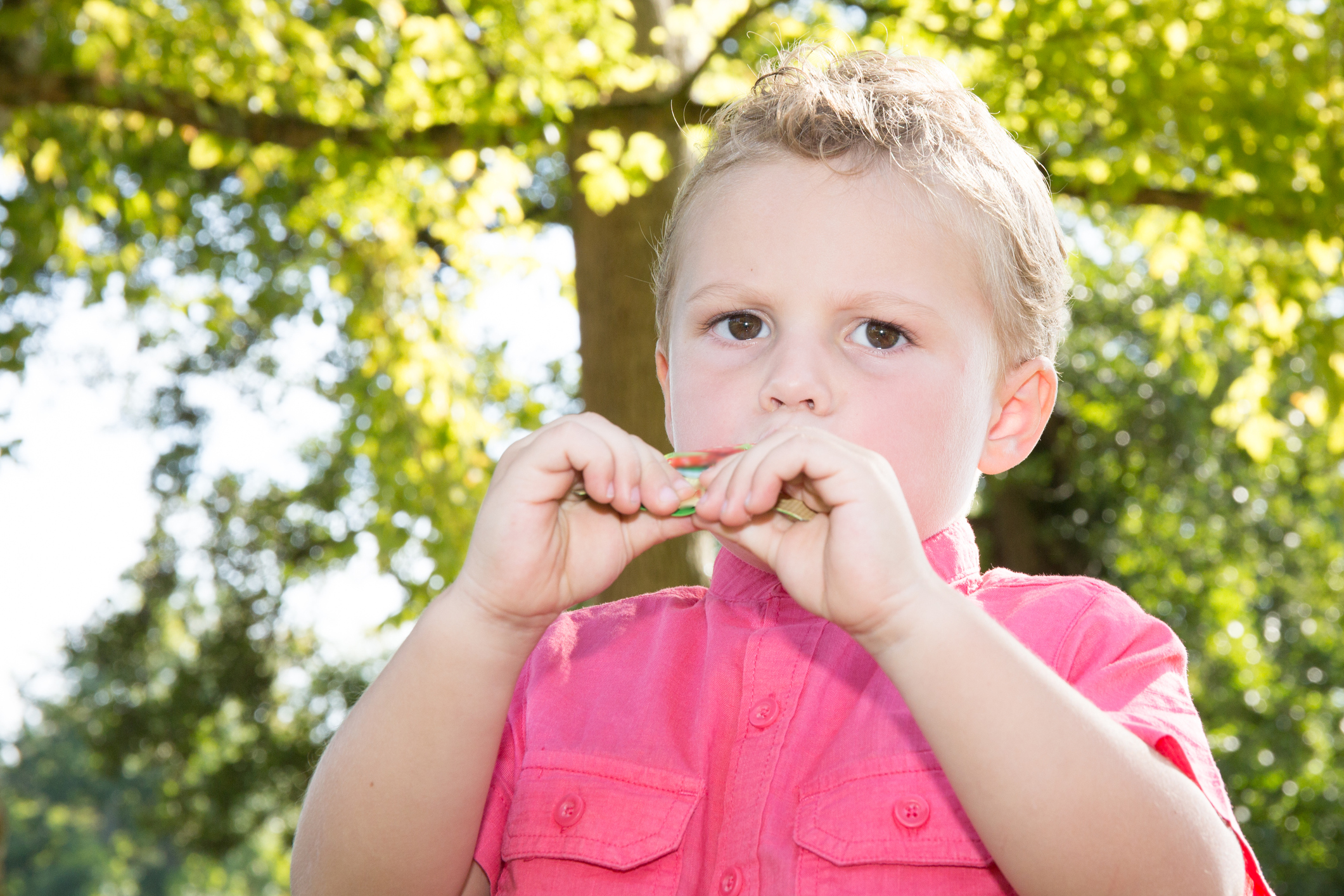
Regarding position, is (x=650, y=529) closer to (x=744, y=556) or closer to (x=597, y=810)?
(x=744, y=556)

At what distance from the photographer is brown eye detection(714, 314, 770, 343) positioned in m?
1.51

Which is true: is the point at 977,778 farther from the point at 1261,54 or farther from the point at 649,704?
the point at 1261,54

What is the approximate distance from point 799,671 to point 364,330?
5938 mm

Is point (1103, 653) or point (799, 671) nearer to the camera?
point (1103, 653)

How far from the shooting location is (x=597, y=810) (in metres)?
1.45

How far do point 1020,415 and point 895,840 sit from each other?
0.71 m

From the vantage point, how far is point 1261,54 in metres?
5.42

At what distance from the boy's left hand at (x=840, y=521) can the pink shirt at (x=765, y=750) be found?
0.92 feet

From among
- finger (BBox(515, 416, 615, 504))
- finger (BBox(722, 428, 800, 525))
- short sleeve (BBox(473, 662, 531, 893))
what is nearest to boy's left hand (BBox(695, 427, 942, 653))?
finger (BBox(722, 428, 800, 525))

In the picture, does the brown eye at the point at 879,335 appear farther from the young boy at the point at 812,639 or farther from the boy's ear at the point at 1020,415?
the boy's ear at the point at 1020,415

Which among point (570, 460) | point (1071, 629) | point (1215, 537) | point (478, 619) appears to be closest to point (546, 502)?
point (570, 460)

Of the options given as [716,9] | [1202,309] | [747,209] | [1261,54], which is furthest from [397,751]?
[1202,309]

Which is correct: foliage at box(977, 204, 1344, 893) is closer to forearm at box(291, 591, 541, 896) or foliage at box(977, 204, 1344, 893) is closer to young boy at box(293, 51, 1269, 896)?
young boy at box(293, 51, 1269, 896)

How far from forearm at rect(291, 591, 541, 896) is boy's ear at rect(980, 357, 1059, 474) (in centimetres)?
80
